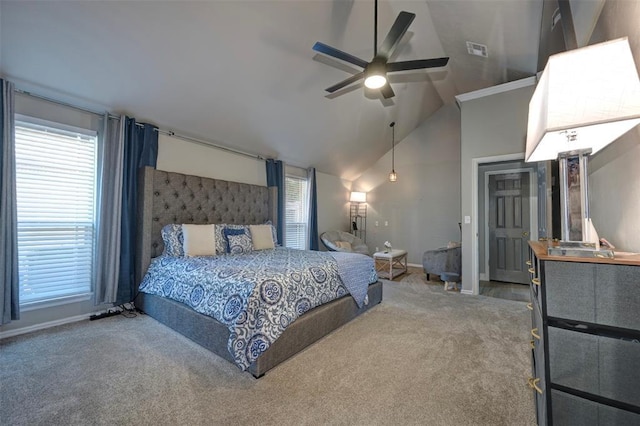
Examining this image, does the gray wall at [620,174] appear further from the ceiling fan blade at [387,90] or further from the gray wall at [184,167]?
the gray wall at [184,167]

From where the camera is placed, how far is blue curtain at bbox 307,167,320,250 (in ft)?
19.2

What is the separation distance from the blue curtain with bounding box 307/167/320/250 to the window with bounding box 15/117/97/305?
372 centimetres

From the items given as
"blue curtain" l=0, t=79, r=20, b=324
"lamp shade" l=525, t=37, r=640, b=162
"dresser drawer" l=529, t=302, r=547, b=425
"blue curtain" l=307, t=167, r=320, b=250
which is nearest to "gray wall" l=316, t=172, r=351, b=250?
"blue curtain" l=307, t=167, r=320, b=250

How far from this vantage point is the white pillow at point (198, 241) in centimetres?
317

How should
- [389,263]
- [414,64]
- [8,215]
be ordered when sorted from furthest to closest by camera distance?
[389,263]
[414,64]
[8,215]

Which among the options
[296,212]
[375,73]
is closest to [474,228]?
[375,73]

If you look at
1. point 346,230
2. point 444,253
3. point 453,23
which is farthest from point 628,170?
point 346,230

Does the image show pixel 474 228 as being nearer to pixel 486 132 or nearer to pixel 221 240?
pixel 486 132

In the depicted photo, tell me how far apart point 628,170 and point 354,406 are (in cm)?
197

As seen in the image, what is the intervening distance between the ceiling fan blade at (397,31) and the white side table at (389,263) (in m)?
3.38

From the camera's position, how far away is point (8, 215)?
235 centimetres

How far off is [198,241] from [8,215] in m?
1.59

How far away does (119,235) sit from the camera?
9.95 ft

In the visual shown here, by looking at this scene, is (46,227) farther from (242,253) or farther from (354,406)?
(354,406)
